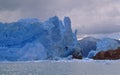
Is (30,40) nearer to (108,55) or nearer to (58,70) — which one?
(58,70)

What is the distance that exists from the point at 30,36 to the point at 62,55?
7.45 meters

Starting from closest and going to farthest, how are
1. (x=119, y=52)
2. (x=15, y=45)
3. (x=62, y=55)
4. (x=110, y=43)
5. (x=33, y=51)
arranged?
1. (x=33, y=51)
2. (x=15, y=45)
3. (x=62, y=55)
4. (x=110, y=43)
5. (x=119, y=52)

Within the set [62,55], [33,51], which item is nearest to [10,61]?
[33,51]

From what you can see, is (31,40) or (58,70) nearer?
(58,70)

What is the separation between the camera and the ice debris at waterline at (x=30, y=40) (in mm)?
38656

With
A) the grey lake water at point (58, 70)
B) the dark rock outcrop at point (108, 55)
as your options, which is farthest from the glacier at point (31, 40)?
the dark rock outcrop at point (108, 55)

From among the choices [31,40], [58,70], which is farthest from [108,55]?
[58,70]

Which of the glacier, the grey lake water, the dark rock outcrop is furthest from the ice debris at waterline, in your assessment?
the dark rock outcrop

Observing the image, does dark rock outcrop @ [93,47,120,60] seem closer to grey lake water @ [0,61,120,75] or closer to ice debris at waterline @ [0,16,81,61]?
ice debris at waterline @ [0,16,81,61]

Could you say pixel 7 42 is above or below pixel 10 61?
above

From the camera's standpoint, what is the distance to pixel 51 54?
136 ft

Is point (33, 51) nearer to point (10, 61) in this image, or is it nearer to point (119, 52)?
point (10, 61)

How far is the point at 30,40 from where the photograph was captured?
40.8 meters

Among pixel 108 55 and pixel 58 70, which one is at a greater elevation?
pixel 58 70
